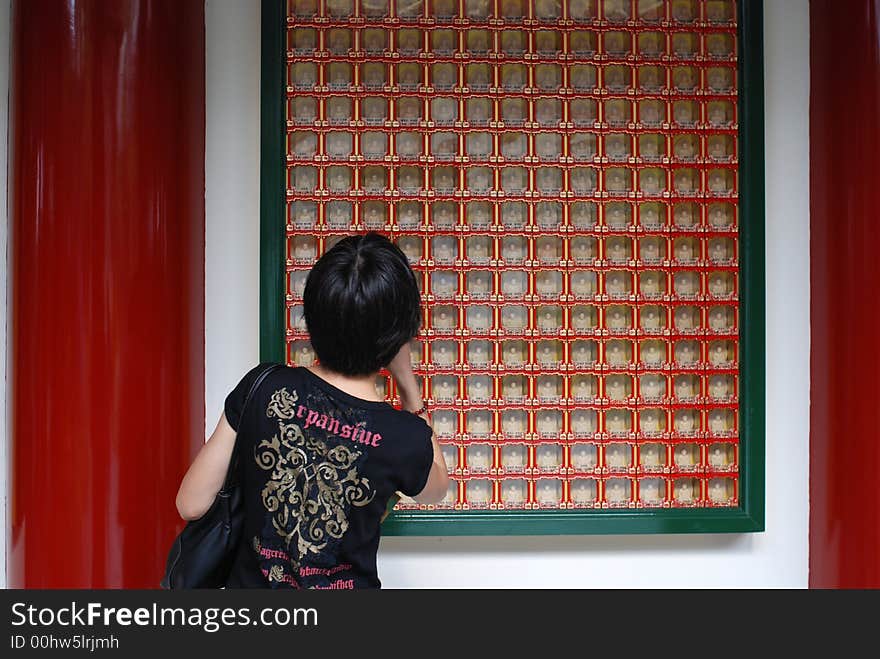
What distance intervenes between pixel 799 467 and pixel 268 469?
5.60ft

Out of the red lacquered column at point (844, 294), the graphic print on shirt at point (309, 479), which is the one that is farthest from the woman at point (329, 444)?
the red lacquered column at point (844, 294)

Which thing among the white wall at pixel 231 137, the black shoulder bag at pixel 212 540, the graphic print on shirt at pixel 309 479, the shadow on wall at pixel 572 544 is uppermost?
the white wall at pixel 231 137

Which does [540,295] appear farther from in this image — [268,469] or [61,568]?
[61,568]

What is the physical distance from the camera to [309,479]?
1378mm

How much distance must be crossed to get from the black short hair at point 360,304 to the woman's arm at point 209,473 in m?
0.23

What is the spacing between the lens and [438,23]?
2.25 m

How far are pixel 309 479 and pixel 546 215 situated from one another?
47.5 inches

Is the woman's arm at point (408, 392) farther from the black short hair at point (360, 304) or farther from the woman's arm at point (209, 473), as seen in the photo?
the woman's arm at point (209, 473)

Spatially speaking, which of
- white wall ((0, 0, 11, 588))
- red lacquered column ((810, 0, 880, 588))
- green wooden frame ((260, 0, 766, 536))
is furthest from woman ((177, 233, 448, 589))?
red lacquered column ((810, 0, 880, 588))

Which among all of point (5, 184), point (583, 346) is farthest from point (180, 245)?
point (583, 346)

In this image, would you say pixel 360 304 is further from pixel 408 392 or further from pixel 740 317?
pixel 740 317

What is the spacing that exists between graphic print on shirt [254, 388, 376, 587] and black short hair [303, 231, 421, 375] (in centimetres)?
10

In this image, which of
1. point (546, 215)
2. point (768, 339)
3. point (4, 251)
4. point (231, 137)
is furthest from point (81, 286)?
point (768, 339)

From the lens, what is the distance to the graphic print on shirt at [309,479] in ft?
4.51
